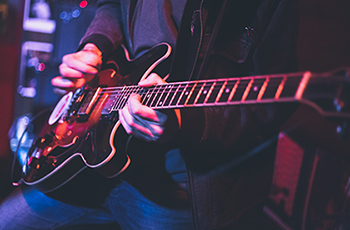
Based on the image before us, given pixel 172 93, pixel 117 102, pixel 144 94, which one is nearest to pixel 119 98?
pixel 117 102

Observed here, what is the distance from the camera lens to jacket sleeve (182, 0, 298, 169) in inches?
28.2

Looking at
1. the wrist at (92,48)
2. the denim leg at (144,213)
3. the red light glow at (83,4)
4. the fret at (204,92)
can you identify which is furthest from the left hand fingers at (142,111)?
the red light glow at (83,4)

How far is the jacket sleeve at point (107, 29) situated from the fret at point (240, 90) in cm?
67

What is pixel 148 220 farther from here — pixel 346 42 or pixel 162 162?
pixel 346 42

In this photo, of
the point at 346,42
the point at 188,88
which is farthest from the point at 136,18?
the point at 346,42

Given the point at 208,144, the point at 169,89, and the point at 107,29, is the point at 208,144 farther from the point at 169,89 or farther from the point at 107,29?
the point at 107,29

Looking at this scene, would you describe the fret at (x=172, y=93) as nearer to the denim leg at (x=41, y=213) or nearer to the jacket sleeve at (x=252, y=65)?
the jacket sleeve at (x=252, y=65)

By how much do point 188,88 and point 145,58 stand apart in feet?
1.01

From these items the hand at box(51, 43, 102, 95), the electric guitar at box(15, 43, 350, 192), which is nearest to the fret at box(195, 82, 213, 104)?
the electric guitar at box(15, 43, 350, 192)

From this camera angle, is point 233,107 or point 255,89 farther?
point 233,107

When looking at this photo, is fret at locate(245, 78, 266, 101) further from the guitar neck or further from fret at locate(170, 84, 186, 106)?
fret at locate(170, 84, 186, 106)

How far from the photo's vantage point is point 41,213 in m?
0.87

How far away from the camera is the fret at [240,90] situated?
48cm

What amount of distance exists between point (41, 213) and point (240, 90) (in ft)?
2.67
